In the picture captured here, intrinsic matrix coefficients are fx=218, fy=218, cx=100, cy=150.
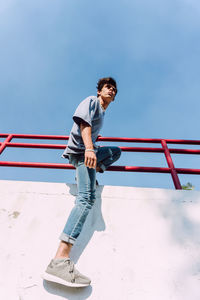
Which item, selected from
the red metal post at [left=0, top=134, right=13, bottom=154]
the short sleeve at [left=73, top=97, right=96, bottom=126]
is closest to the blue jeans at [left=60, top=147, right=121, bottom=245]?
the short sleeve at [left=73, top=97, right=96, bottom=126]

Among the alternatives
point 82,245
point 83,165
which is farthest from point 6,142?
point 82,245

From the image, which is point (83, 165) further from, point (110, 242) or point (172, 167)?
point (172, 167)

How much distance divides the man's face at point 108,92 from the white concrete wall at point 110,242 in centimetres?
81

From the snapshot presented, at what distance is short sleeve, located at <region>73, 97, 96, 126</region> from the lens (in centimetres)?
160

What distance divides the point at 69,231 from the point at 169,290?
2.27 feet

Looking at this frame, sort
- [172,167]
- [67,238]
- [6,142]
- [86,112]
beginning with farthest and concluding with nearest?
1. [6,142]
2. [172,167]
3. [86,112]
4. [67,238]

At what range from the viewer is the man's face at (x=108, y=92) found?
6.47ft

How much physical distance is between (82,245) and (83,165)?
1.87ft

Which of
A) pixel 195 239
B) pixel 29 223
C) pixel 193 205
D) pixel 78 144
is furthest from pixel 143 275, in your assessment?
pixel 78 144

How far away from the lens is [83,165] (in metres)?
1.67

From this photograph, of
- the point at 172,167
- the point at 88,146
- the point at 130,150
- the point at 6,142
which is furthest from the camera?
the point at 6,142

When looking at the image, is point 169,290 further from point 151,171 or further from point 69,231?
point 151,171

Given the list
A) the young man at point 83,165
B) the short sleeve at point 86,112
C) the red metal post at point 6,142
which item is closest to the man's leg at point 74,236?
the young man at point 83,165

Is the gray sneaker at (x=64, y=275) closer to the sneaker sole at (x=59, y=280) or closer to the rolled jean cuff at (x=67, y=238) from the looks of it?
the sneaker sole at (x=59, y=280)
